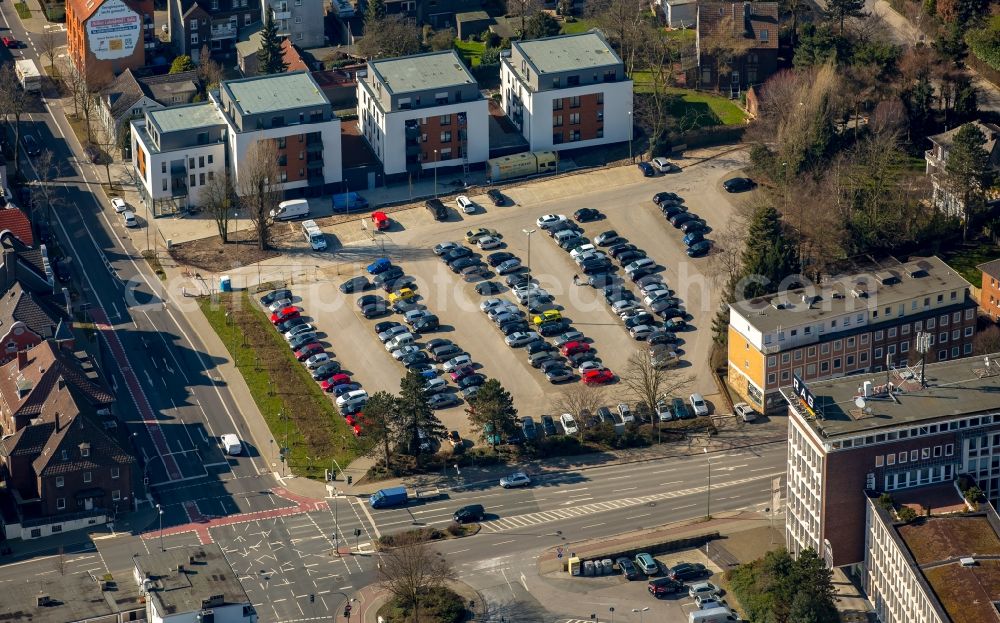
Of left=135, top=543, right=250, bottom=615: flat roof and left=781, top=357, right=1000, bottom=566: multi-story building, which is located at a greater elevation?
left=781, top=357, right=1000, bottom=566: multi-story building

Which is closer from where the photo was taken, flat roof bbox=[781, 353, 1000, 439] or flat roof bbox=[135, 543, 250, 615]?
flat roof bbox=[135, 543, 250, 615]

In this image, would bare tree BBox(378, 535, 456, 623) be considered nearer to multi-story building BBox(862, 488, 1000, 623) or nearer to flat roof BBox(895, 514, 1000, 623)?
multi-story building BBox(862, 488, 1000, 623)

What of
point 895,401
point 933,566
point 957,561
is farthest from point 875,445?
point 957,561

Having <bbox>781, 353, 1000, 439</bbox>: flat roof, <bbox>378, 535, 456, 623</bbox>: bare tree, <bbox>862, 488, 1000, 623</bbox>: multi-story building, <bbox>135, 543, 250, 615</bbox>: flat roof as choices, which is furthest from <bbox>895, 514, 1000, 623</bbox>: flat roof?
<bbox>135, 543, 250, 615</bbox>: flat roof

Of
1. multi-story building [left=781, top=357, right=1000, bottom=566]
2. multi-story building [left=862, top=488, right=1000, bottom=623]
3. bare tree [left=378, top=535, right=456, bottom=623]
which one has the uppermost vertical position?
multi-story building [left=781, top=357, right=1000, bottom=566]

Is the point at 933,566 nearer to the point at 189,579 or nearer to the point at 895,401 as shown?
the point at 895,401

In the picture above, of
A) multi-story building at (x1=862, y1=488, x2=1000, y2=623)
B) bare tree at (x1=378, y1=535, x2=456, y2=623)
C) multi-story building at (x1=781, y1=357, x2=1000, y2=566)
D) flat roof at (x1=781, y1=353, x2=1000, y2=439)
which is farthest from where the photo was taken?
flat roof at (x1=781, y1=353, x2=1000, y2=439)
